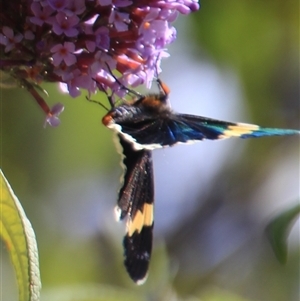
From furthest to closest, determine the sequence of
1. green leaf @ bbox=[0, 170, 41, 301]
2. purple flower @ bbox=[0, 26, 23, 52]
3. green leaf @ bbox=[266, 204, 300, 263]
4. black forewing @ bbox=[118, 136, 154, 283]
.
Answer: green leaf @ bbox=[266, 204, 300, 263] < black forewing @ bbox=[118, 136, 154, 283] < purple flower @ bbox=[0, 26, 23, 52] < green leaf @ bbox=[0, 170, 41, 301]

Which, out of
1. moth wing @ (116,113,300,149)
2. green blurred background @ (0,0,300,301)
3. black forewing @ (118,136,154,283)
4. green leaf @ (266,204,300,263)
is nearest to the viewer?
moth wing @ (116,113,300,149)

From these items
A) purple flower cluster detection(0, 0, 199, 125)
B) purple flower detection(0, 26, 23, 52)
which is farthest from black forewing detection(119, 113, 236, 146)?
purple flower detection(0, 26, 23, 52)

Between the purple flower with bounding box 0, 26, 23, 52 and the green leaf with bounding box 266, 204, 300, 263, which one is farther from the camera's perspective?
the green leaf with bounding box 266, 204, 300, 263

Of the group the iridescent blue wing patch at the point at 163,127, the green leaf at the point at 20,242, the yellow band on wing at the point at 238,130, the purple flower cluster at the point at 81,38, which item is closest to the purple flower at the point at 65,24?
the purple flower cluster at the point at 81,38

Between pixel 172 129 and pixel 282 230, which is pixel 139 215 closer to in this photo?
pixel 172 129

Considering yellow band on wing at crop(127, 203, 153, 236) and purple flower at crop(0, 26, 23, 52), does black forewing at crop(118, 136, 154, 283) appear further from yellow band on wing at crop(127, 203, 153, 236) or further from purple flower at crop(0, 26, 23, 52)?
purple flower at crop(0, 26, 23, 52)

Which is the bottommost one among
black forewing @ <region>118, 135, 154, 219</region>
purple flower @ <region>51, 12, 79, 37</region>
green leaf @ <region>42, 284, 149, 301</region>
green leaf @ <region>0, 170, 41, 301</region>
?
green leaf @ <region>42, 284, 149, 301</region>

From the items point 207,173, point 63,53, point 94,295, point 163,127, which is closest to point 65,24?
point 63,53

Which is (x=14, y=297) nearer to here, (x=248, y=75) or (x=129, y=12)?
(x=129, y=12)
